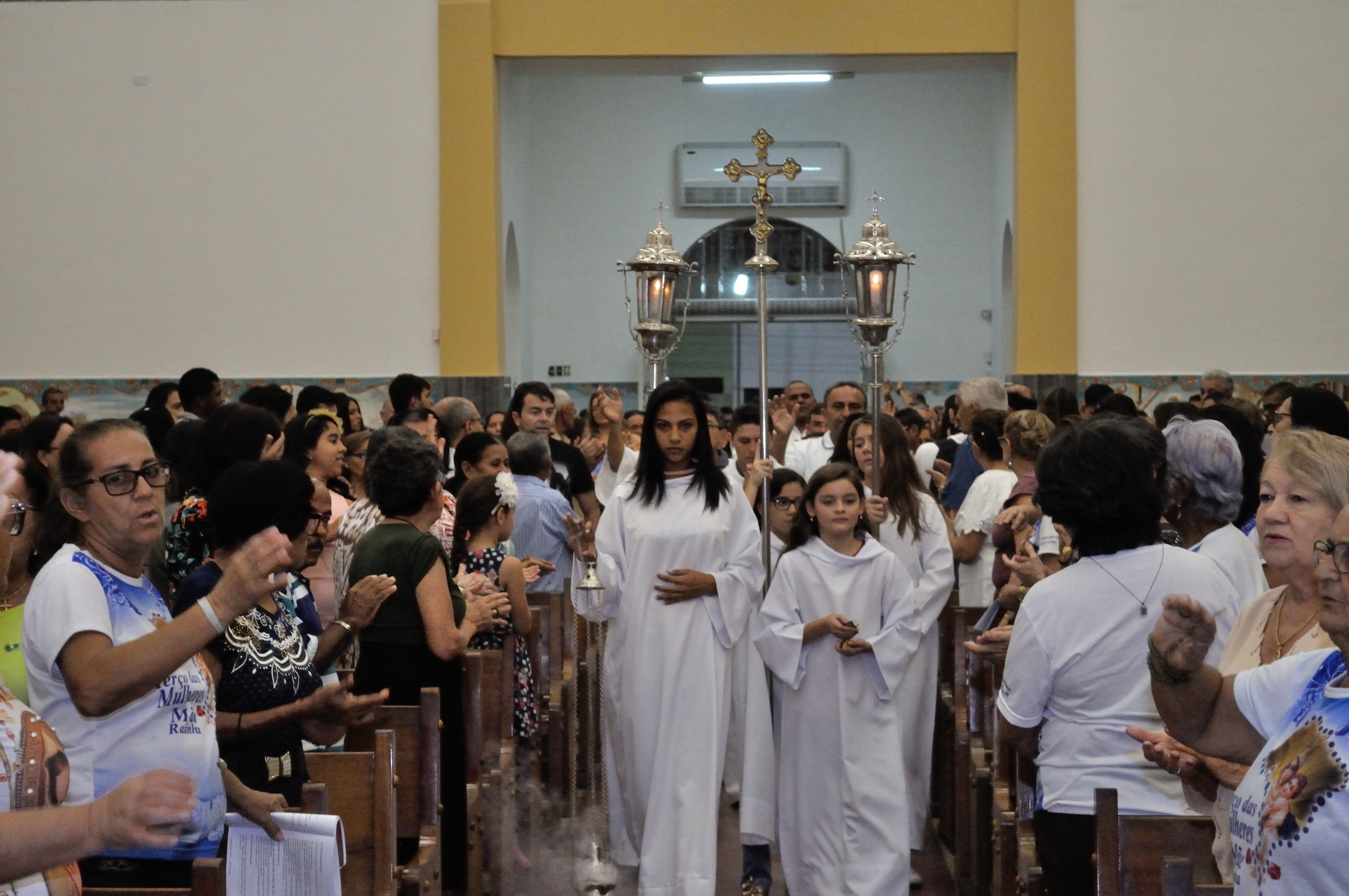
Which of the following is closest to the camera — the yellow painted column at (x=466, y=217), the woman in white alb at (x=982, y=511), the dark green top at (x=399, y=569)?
the dark green top at (x=399, y=569)

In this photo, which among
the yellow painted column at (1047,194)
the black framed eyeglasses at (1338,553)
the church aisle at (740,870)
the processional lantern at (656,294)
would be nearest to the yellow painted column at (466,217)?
the yellow painted column at (1047,194)

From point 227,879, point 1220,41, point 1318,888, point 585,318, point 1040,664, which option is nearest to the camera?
point 1318,888

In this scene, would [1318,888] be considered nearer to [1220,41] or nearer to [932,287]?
[1220,41]

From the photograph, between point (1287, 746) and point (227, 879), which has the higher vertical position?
point (1287, 746)

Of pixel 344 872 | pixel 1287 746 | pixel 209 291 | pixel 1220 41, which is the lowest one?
pixel 344 872

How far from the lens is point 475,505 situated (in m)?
5.42

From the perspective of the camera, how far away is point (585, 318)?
17516 mm

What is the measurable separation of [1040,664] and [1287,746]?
1.08 m

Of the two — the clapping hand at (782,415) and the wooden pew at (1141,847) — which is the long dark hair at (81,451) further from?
the clapping hand at (782,415)

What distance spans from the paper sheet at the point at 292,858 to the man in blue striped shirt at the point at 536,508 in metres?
3.91

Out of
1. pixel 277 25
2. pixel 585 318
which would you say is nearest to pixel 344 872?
pixel 277 25

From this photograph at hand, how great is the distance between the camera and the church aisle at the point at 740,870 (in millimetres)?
5574

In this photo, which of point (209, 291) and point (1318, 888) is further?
point (209, 291)

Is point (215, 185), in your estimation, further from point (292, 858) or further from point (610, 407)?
point (292, 858)
